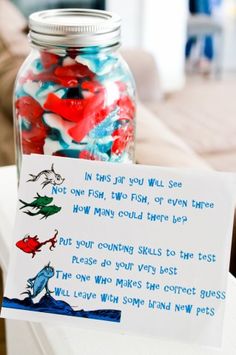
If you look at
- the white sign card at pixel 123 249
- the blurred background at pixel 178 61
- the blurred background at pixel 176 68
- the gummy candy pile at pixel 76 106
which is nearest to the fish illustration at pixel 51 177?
the white sign card at pixel 123 249

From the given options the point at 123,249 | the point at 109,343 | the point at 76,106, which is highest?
the point at 76,106

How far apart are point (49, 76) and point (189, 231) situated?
292mm

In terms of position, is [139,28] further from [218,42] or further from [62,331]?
[62,331]

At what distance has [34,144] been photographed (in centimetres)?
89

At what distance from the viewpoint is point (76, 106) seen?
849mm

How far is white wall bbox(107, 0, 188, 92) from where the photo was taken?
12.4 feet

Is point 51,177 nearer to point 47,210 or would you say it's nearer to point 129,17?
point 47,210

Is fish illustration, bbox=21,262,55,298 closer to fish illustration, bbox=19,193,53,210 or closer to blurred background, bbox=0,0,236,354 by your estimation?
fish illustration, bbox=19,193,53,210

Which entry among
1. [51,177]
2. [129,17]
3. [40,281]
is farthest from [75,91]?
[129,17]

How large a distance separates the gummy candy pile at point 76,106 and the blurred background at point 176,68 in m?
0.29

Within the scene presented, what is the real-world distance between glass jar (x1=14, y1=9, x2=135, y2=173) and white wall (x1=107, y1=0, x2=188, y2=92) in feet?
9.35

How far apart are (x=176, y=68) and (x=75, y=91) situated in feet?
10.7

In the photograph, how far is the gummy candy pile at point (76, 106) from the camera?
2.79ft

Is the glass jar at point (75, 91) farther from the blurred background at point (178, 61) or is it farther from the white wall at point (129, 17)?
the white wall at point (129, 17)
